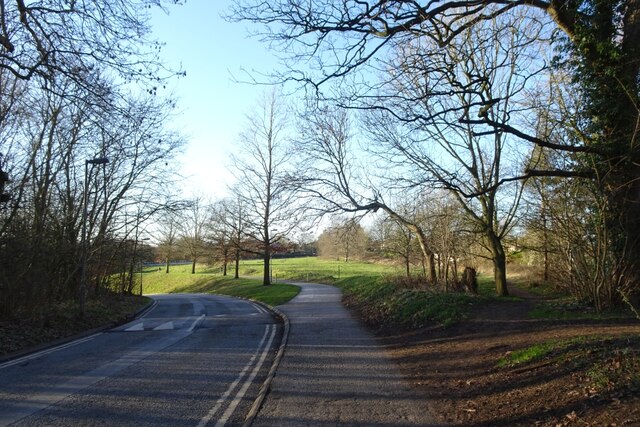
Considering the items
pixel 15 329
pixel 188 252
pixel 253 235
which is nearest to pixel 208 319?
pixel 15 329

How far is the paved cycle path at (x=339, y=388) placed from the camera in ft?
19.9

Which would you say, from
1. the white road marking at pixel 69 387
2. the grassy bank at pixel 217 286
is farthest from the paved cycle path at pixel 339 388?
the grassy bank at pixel 217 286

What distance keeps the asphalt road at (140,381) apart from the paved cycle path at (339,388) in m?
0.51

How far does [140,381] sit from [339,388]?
347 cm

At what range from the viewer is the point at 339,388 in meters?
7.65

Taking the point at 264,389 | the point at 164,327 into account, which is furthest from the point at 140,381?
the point at 164,327

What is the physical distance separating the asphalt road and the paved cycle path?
507 millimetres

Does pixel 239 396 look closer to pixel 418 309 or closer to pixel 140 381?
pixel 140 381

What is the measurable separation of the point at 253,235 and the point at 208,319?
2103 cm

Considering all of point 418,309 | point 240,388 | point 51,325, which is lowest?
point 240,388

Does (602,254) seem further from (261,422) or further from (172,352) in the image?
(172,352)

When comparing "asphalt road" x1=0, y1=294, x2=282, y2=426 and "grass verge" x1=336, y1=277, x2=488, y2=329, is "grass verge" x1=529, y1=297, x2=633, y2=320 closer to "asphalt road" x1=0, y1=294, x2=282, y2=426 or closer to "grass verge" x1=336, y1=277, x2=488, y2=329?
"grass verge" x1=336, y1=277, x2=488, y2=329

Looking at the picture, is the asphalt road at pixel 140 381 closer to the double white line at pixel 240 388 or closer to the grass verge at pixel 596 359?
the double white line at pixel 240 388

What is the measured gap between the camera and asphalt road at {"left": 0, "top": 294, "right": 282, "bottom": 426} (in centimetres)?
630
